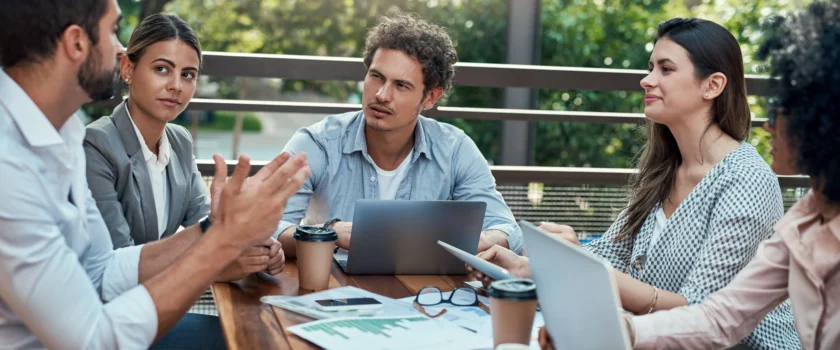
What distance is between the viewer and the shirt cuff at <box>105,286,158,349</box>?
1334 mm

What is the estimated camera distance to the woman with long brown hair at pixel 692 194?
5.83 feet

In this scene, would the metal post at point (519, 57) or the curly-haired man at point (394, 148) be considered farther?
the metal post at point (519, 57)

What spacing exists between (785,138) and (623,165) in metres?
5.35

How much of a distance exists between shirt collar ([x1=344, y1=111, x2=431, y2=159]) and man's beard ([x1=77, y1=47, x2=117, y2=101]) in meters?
1.05

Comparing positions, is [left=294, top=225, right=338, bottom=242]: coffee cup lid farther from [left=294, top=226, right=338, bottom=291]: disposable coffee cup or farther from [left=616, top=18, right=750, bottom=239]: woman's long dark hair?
[left=616, top=18, right=750, bottom=239]: woman's long dark hair

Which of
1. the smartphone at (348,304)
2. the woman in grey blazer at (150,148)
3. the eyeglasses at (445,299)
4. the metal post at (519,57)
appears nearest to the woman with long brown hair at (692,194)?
the eyeglasses at (445,299)

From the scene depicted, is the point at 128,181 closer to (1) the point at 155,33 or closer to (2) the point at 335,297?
(1) the point at 155,33

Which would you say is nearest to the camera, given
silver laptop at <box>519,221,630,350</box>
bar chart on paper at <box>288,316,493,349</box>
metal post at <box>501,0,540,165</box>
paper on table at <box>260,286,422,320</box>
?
silver laptop at <box>519,221,630,350</box>

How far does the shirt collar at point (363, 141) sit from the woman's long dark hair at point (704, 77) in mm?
619

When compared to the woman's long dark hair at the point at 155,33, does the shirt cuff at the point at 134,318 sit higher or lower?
lower

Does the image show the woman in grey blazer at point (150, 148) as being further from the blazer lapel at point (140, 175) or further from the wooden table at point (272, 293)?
the wooden table at point (272, 293)

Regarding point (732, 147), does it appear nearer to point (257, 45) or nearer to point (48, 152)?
point (48, 152)

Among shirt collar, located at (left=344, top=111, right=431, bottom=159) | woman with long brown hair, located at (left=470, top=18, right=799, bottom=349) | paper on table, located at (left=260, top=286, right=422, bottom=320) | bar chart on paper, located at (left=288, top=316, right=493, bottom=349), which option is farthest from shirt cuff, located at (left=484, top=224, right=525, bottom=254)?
bar chart on paper, located at (left=288, top=316, right=493, bottom=349)

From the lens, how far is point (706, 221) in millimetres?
1899
